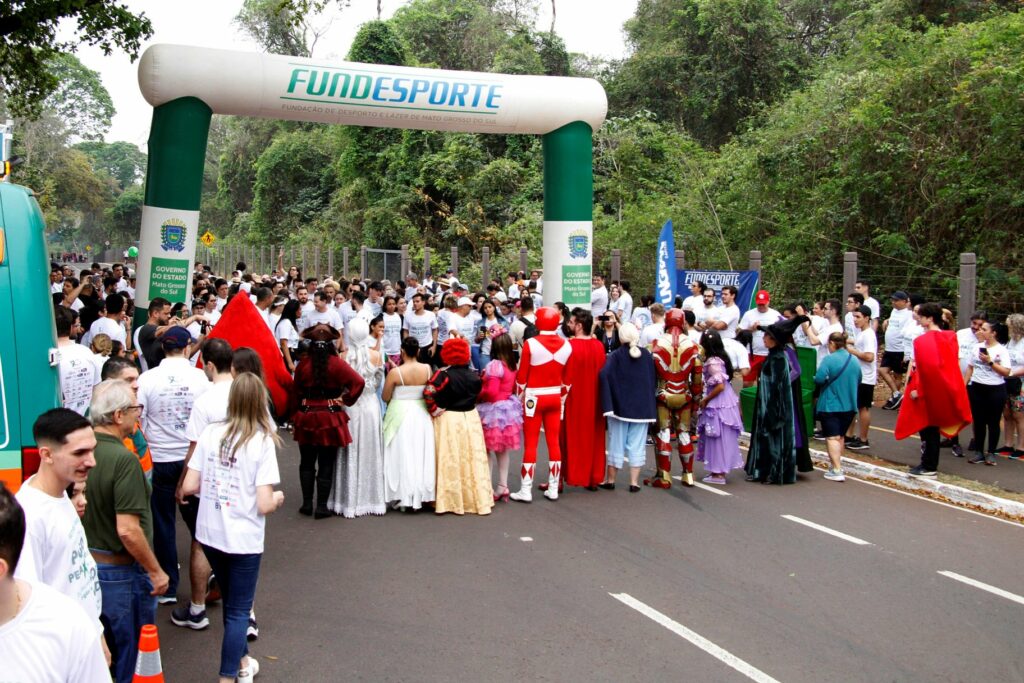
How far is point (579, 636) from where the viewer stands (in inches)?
247

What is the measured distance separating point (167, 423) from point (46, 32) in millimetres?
11087

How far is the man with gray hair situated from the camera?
4.72m

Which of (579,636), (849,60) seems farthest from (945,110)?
(579,636)

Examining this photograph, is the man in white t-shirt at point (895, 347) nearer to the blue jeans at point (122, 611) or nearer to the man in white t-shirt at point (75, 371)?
the man in white t-shirt at point (75, 371)

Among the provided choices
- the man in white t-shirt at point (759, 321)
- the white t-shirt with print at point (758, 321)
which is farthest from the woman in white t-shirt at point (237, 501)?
the white t-shirt with print at point (758, 321)

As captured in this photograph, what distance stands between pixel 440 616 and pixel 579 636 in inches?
37.2

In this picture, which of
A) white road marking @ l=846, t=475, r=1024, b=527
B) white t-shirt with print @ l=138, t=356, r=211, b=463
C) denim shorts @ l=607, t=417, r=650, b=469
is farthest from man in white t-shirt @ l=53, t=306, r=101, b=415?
white road marking @ l=846, t=475, r=1024, b=527

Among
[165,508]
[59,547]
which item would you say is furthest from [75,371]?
[59,547]

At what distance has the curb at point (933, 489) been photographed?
9.46 metres

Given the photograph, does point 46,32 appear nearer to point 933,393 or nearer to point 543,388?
point 543,388

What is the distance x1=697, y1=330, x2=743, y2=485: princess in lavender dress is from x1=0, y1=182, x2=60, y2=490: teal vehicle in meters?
6.76

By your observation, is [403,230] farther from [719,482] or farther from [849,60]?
[719,482]

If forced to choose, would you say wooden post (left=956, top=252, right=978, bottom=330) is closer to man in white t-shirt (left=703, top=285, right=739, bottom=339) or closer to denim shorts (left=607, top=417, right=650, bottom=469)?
man in white t-shirt (left=703, top=285, right=739, bottom=339)

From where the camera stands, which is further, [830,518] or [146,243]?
[146,243]
